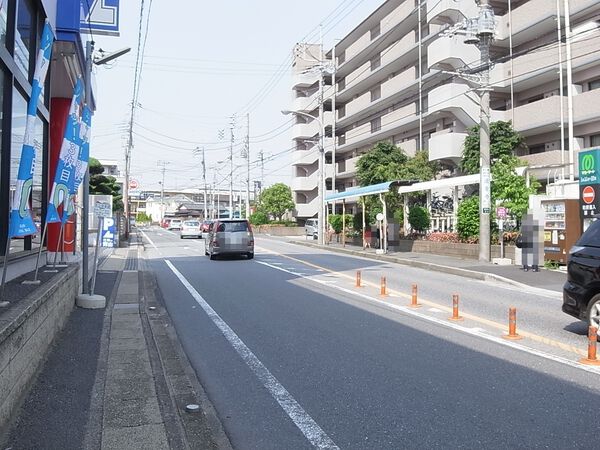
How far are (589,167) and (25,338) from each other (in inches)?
627

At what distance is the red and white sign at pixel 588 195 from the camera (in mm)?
15984

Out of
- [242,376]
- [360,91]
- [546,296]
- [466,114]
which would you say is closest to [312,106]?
[360,91]

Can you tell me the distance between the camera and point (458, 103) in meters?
32.5

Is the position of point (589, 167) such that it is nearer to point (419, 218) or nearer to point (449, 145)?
point (419, 218)

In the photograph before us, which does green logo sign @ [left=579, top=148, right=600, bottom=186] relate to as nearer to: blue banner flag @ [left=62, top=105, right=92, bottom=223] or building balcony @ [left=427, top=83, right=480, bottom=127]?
blue banner flag @ [left=62, top=105, right=92, bottom=223]

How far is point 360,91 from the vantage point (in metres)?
51.6

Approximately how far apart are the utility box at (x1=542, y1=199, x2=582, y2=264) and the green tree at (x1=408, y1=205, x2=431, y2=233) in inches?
351

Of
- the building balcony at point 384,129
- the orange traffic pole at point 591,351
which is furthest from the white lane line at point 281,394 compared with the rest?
the building balcony at point 384,129

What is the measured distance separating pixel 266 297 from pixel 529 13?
25402 millimetres

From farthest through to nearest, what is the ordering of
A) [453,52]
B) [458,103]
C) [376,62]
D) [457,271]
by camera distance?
[376,62] < [453,52] < [458,103] < [457,271]

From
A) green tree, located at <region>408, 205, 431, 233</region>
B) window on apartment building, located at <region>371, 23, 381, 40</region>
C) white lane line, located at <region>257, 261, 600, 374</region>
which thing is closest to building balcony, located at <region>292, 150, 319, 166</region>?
window on apartment building, located at <region>371, 23, 381, 40</region>

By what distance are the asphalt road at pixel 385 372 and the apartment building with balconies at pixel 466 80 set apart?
11.0 metres

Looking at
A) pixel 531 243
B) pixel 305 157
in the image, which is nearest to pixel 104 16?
pixel 531 243

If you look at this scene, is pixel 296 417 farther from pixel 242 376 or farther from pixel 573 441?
pixel 573 441
